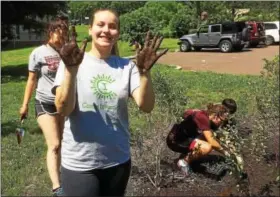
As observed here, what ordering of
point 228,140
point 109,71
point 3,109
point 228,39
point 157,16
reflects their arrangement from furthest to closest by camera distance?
point 157,16
point 228,39
point 3,109
point 228,140
point 109,71

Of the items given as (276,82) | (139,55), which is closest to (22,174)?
(276,82)

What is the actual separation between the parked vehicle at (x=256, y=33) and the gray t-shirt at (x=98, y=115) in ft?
89.4

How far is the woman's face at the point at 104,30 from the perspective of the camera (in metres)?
2.53

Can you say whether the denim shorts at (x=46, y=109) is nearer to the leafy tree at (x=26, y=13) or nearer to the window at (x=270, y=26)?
the leafy tree at (x=26, y=13)

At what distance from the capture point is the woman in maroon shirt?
15.6ft

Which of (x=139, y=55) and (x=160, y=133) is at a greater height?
(x=139, y=55)

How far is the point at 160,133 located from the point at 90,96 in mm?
2768

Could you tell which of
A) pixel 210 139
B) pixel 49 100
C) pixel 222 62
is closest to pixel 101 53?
pixel 49 100

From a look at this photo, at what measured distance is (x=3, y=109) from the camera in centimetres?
924

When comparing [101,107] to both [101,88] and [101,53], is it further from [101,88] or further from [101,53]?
[101,53]

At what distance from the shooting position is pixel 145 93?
246 centimetres

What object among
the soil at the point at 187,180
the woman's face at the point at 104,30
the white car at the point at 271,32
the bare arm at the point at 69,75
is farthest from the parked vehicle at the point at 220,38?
the bare arm at the point at 69,75

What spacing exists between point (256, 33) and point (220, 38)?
379cm

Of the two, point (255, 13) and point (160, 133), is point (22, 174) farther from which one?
point (255, 13)
